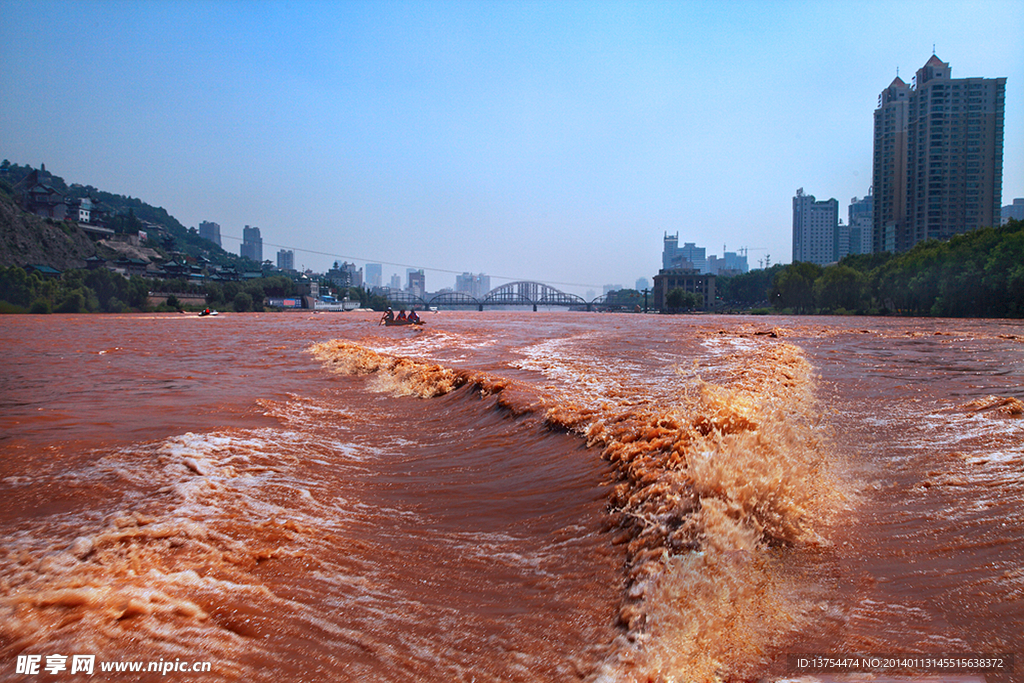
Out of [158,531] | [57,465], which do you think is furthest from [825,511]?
[57,465]

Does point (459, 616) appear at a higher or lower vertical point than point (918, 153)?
lower

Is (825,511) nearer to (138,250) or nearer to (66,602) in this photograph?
(66,602)
